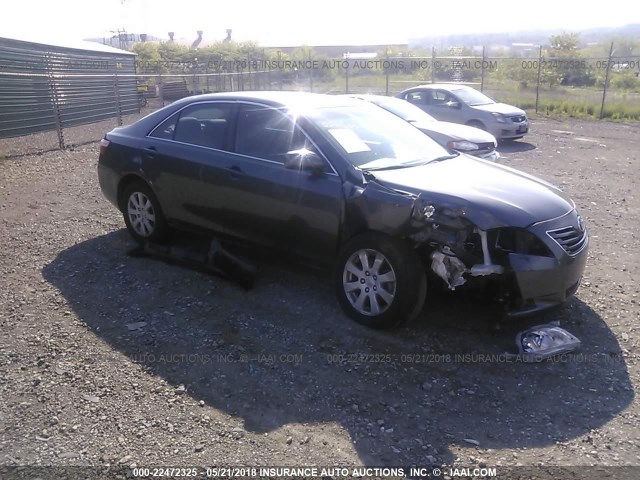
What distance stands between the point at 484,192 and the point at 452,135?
618 centimetres

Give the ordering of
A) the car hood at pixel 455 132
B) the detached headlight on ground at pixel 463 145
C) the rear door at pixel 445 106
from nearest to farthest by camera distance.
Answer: the detached headlight on ground at pixel 463 145 < the car hood at pixel 455 132 < the rear door at pixel 445 106

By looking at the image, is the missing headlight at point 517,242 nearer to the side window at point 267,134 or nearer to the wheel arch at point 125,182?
the side window at point 267,134

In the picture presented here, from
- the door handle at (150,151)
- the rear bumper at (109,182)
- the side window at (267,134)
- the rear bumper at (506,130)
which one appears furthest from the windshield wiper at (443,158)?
the rear bumper at (506,130)

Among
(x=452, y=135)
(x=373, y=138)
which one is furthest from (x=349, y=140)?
(x=452, y=135)

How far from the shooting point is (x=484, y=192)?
4547mm

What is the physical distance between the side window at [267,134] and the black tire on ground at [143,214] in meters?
1.26

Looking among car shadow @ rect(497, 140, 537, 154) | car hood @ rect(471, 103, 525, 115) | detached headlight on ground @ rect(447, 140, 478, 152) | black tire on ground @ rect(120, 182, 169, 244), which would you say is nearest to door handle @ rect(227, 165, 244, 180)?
black tire on ground @ rect(120, 182, 169, 244)

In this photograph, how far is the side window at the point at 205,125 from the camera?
563 cm

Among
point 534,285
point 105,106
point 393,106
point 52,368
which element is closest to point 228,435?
point 52,368

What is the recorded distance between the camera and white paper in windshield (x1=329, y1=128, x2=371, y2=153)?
5016 millimetres

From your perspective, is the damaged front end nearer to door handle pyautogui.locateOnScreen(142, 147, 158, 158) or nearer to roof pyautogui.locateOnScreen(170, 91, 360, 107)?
roof pyautogui.locateOnScreen(170, 91, 360, 107)

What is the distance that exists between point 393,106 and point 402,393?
826 cm

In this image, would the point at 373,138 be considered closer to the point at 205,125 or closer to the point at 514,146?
Answer: the point at 205,125

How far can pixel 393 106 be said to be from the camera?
11.3 m
